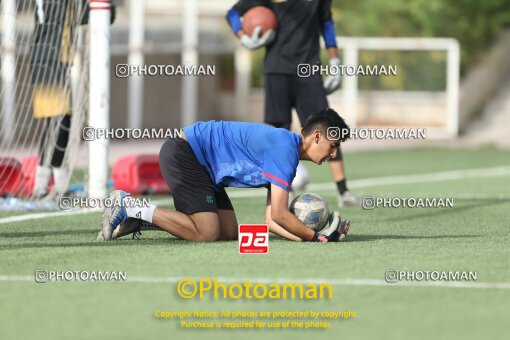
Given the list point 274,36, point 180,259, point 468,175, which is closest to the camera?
point 180,259

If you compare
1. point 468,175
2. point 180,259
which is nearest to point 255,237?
point 180,259

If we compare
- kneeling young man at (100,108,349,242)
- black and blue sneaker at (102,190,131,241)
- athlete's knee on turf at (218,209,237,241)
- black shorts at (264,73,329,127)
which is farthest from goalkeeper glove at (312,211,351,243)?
black shorts at (264,73,329,127)

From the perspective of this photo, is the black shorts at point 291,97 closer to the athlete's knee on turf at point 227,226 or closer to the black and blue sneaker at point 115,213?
the athlete's knee on turf at point 227,226

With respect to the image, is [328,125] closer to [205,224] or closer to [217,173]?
[217,173]

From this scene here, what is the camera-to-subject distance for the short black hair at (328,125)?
26.1 feet

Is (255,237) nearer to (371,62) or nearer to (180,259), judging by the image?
(180,259)

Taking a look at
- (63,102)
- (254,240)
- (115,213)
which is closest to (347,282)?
(254,240)

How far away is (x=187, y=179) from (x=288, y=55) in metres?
3.33

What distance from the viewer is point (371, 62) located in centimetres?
2595

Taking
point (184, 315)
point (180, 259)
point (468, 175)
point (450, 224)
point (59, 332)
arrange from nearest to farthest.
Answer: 1. point (59, 332)
2. point (184, 315)
3. point (180, 259)
4. point (450, 224)
5. point (468, 175)

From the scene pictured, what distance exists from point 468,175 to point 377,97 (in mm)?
9539

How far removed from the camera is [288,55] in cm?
1135

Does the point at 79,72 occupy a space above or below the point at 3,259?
above

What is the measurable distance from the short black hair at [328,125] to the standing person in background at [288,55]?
324 cm
